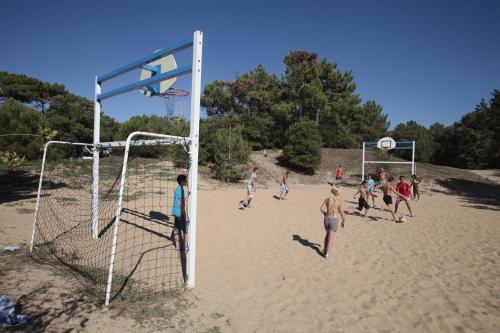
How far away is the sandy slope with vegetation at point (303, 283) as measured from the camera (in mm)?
4012

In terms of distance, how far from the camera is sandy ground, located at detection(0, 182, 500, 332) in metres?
4.04

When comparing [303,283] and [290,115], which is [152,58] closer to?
[303,283]

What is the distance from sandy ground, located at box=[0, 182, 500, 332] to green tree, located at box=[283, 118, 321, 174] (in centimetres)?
1713

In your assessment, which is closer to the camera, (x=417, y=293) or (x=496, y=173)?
(x=417, y=293)

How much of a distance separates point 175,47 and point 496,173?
34.5 meters

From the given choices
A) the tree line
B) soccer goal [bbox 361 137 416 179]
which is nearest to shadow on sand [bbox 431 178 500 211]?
soccer goal [bbox 361 137 416 179]

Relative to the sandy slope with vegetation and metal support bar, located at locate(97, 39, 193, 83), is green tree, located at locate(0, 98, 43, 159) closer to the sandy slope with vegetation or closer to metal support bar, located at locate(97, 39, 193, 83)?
the sandy slope with vegetation

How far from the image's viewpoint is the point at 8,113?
43.1 feet

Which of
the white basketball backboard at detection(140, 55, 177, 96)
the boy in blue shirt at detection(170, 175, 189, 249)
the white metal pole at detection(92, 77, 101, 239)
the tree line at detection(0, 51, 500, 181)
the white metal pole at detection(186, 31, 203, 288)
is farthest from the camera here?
the tree line at detection(0, 51, 500, 181)

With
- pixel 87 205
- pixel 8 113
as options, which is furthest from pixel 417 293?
pixel 8 113

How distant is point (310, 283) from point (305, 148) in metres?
22.1

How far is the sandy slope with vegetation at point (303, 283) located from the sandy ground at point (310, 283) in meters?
0.02

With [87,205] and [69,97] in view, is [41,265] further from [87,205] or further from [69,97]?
[69,97]

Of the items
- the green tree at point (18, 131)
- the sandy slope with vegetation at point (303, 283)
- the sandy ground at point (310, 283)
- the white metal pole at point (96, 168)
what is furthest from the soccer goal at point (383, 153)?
the green tree at point (18, 131)
